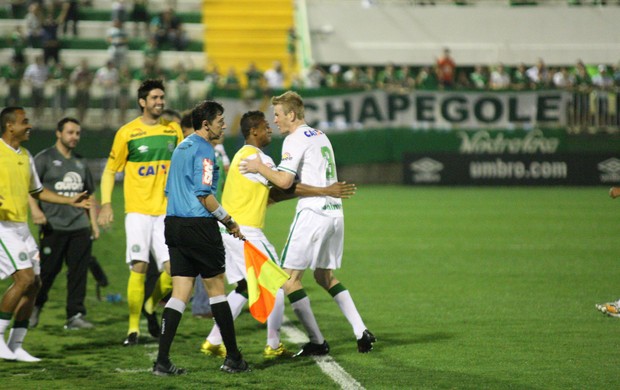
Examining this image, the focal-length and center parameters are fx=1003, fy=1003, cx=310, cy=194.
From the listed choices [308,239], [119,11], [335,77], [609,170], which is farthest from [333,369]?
[119,11]

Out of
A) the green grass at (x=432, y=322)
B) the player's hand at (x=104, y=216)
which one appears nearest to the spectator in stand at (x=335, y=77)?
the green grass at (x=432, y=322)

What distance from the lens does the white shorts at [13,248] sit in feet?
28.2

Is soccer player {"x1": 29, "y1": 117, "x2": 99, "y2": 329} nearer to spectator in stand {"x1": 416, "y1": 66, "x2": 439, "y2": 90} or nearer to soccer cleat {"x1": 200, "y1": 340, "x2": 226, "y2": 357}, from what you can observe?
soccer cleat {"x1": 200, "y1": 340, "x2": 226, "y2": 357}

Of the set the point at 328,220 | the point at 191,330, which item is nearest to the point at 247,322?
the point at 191,330

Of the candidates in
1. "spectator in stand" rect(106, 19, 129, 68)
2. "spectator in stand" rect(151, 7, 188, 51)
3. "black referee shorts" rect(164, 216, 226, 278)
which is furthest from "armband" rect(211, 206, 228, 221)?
"spectator in stand" rect(151, 7, 188, 51)

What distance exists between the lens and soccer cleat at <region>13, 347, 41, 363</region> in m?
8.80

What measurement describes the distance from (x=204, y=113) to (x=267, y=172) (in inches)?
30.0

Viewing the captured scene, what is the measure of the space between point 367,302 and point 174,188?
14.3 ft

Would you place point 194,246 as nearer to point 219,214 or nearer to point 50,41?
point 219,214

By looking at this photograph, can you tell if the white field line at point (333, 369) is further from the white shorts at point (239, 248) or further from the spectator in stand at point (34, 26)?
the spectator in stand at point (34, 26)

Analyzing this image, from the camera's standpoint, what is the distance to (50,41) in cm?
3319

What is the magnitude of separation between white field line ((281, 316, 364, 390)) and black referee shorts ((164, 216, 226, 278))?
3.98 ft

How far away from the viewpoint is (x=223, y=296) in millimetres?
8164

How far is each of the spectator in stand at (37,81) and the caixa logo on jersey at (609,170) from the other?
15.9 m
